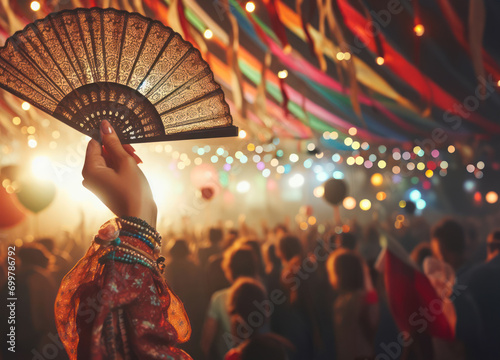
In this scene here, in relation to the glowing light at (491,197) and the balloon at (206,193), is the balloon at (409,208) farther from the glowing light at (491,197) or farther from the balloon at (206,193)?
the glowing light at (491,197)

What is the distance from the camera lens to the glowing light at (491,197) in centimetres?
1405

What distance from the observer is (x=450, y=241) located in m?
4.18

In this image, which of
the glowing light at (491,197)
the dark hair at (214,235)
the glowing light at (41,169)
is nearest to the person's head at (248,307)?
the dark hair at (214,235)

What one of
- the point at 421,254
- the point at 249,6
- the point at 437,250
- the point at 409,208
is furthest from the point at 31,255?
the point at 409,208

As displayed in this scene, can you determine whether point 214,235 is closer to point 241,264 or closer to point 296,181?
point 241,264

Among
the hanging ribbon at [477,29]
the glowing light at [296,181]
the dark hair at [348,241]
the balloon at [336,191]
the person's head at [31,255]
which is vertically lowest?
the dark hair at [348,241]

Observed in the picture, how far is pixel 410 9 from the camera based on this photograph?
21.4 feet

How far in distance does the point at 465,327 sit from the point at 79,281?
3.12 meters

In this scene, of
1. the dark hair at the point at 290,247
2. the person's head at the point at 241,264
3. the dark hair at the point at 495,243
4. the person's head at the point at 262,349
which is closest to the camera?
the person's head at the point at 262,349

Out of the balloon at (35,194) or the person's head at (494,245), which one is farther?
the balloon at (35,194)

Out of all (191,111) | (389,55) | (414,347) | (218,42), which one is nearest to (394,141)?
(389,55)

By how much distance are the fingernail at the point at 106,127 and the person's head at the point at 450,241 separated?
3.30 meters

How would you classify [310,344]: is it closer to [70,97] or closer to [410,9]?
[70,97]

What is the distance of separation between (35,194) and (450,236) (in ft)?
14.9
